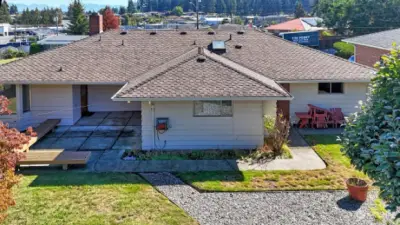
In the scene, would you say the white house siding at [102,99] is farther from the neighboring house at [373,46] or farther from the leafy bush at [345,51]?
the leafy bush at [345,51]

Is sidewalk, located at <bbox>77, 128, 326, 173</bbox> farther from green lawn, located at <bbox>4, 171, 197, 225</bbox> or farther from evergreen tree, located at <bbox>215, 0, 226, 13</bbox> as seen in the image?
evergreen tree, located at <bbox>215, 0, 226, 13</bbox>

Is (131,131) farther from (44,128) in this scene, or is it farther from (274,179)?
(274,179)

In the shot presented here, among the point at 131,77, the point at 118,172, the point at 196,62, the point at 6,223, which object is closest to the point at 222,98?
the point at 196,62

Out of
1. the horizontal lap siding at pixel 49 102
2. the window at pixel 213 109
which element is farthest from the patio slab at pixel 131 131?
the window at pixel 213 109

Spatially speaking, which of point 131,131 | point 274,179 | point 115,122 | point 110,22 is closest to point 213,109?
point 274,179

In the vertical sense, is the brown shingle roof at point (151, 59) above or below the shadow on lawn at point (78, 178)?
above

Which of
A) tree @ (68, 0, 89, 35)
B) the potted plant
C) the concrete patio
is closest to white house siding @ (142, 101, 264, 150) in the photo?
the concrete patio

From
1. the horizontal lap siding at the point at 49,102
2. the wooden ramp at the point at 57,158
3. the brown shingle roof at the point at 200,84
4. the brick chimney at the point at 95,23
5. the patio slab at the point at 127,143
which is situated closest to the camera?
the wooden ramp at the point at 57,158

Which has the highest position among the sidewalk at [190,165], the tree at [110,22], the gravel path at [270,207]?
the tree at [110,22]
